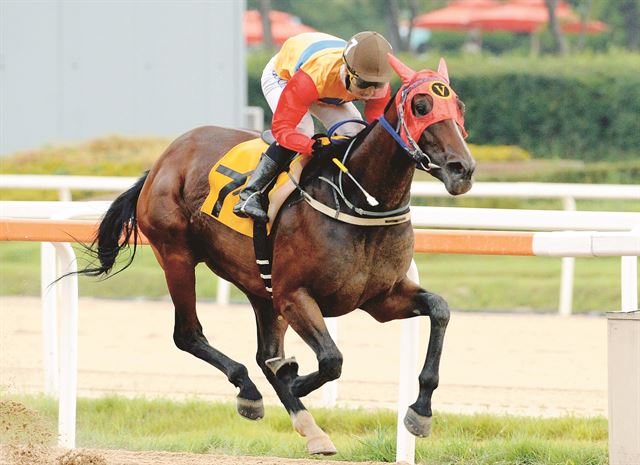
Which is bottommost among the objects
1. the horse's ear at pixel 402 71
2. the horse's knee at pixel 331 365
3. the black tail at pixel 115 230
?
the horse's knee at pixel 331 365

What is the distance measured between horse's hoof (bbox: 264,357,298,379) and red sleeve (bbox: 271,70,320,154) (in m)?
0.93

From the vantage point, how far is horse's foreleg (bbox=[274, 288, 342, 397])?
13.6 feet

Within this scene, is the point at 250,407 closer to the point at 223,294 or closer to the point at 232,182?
the point at 232,182

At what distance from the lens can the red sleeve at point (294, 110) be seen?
4246 mm

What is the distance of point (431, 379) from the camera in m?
4.15

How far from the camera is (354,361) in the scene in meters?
7.54

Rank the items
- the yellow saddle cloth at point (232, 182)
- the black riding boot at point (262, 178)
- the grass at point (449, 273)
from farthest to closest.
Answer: the grass at point (449, 273) < the yellow saddle cloth at point (232, 182) < the black riding boot at point (262, 178)

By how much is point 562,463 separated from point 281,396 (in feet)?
3.54

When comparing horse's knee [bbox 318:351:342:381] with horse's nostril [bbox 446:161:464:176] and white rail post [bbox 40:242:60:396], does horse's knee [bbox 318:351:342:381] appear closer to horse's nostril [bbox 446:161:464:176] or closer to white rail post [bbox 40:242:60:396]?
horse's nostril [bbox 446:161:464:176]

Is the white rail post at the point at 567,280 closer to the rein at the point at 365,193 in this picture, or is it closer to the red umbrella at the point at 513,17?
the rein at the point at 365,193

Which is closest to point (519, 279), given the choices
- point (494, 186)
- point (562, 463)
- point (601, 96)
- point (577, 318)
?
point (577, 318)

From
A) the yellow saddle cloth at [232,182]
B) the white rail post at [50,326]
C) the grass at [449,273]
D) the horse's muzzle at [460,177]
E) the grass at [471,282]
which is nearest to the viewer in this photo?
the horse's muzzle at [460,177]

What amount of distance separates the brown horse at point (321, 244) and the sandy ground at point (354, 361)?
51 centimetres

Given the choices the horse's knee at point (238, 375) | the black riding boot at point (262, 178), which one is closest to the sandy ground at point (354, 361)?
the horse's knee at point (238, 375)
